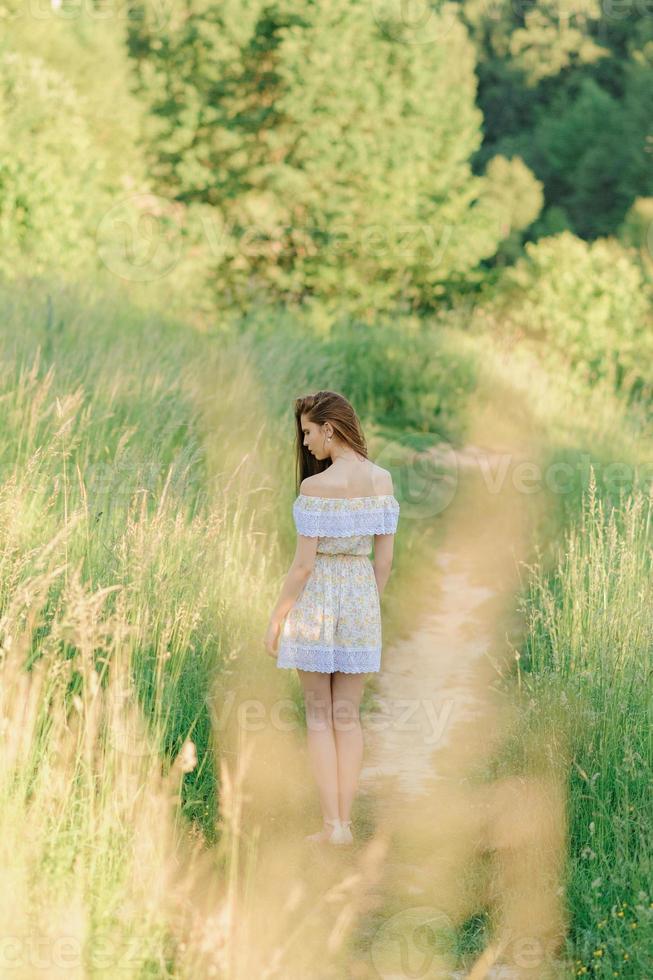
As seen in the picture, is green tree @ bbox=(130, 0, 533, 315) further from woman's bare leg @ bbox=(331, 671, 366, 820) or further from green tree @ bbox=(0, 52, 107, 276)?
woman's bare leg @ bbox=(331, 671, 366, 820)

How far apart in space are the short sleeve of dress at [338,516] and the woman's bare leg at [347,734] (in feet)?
2.02

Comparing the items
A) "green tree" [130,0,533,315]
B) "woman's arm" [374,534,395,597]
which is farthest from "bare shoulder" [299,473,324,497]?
"green tree" [130,0,533,315]

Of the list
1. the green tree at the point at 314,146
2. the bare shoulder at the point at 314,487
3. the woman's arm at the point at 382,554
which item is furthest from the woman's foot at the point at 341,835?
the green tree at the point at 314,146

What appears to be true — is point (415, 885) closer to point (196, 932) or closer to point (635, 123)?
point (196, 932)

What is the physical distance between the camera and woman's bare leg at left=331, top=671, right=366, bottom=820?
454cm

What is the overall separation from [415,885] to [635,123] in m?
29.6

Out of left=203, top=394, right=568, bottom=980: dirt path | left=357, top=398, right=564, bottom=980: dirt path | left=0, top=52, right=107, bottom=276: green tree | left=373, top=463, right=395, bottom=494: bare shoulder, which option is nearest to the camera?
left=203, top=394, right=568, bottom=980: dirt path

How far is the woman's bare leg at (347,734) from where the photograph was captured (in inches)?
179

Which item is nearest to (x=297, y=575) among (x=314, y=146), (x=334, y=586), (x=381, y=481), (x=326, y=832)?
(x=334, y=586)

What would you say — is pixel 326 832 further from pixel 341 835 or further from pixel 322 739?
pixel 322 739

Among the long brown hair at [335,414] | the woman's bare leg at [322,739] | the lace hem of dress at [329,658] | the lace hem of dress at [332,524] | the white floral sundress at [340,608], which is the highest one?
the long brown hair at [335,414]

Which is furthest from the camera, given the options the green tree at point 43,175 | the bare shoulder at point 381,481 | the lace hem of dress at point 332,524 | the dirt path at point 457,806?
the green tree at point 43,175

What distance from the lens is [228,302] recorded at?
1720cm

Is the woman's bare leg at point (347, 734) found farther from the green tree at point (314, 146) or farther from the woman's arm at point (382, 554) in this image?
the green tree at point (314, 146)
